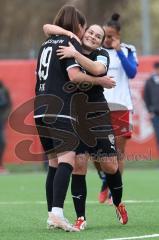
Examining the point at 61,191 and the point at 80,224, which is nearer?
the point at 61,191

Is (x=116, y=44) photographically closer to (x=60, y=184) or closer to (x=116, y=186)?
(x=116, y=186)

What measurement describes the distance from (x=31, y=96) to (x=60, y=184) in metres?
12.1

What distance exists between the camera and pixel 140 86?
20.8 meters

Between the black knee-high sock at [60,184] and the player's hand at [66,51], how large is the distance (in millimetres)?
1013

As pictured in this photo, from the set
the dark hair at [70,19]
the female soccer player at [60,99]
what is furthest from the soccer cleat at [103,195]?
the dark hair at [70,19]

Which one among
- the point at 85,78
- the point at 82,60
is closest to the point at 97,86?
the point at 85,78

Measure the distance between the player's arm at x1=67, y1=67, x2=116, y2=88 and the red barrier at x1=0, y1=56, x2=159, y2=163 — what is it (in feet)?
35.7

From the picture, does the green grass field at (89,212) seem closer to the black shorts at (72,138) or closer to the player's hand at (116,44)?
the black shorts at (72,138)

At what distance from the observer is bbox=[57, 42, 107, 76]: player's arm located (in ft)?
27.1

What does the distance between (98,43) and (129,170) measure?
35.1 ft

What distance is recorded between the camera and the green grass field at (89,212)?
27.0 feet

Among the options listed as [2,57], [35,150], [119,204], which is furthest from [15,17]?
[119,204]

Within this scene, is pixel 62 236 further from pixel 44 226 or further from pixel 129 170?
pixel 129 170

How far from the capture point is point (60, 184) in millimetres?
8383
